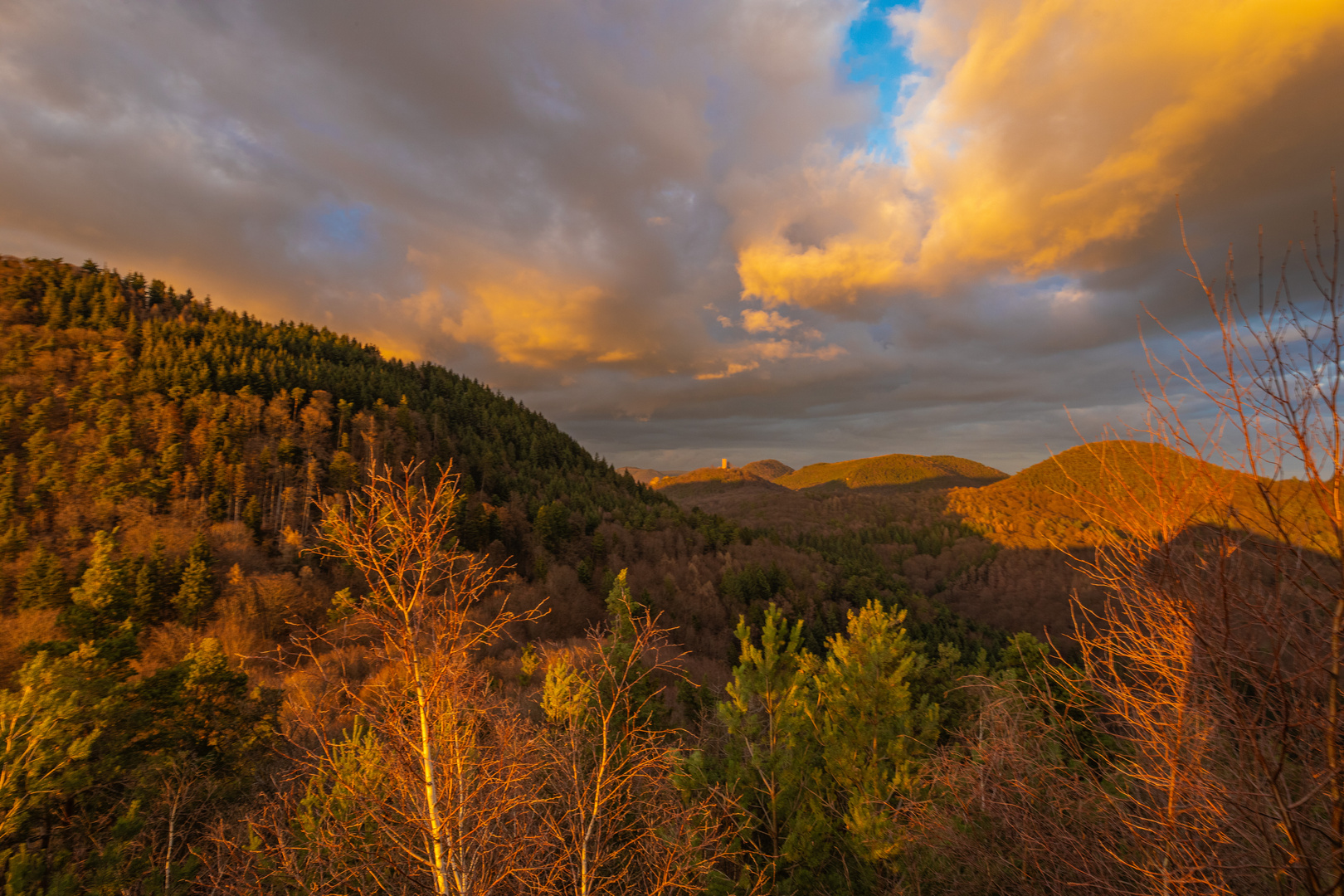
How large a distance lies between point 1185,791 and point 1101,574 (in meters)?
1.68

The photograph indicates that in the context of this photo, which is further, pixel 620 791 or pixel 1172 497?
pixel 620 791

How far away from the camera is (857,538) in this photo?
136500mm

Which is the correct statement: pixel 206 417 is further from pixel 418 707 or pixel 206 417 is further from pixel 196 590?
pixel 418 707

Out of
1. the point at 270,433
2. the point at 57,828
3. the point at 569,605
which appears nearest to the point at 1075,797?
the point at 57,828

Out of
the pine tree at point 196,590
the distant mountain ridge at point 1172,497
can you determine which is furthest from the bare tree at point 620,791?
the pine tree at point 196,590

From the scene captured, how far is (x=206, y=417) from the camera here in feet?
204

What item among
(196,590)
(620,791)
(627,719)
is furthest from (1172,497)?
(196,590)

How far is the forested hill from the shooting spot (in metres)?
55.7

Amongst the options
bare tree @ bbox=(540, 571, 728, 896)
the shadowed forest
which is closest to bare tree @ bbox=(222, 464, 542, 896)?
the shadowed forest

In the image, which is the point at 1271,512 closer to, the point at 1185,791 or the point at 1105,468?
the point at 1105,468

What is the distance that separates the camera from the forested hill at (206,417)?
55.7 m

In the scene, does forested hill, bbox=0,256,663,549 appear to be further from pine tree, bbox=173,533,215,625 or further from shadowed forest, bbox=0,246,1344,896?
pine tree, bbox=173,533,215,625

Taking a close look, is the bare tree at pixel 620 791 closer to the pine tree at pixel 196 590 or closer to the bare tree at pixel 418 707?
the bare tree at pixel 418 707

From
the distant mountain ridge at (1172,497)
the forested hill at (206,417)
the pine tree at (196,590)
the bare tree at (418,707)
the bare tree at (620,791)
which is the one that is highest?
the forested hill at (206,417)
